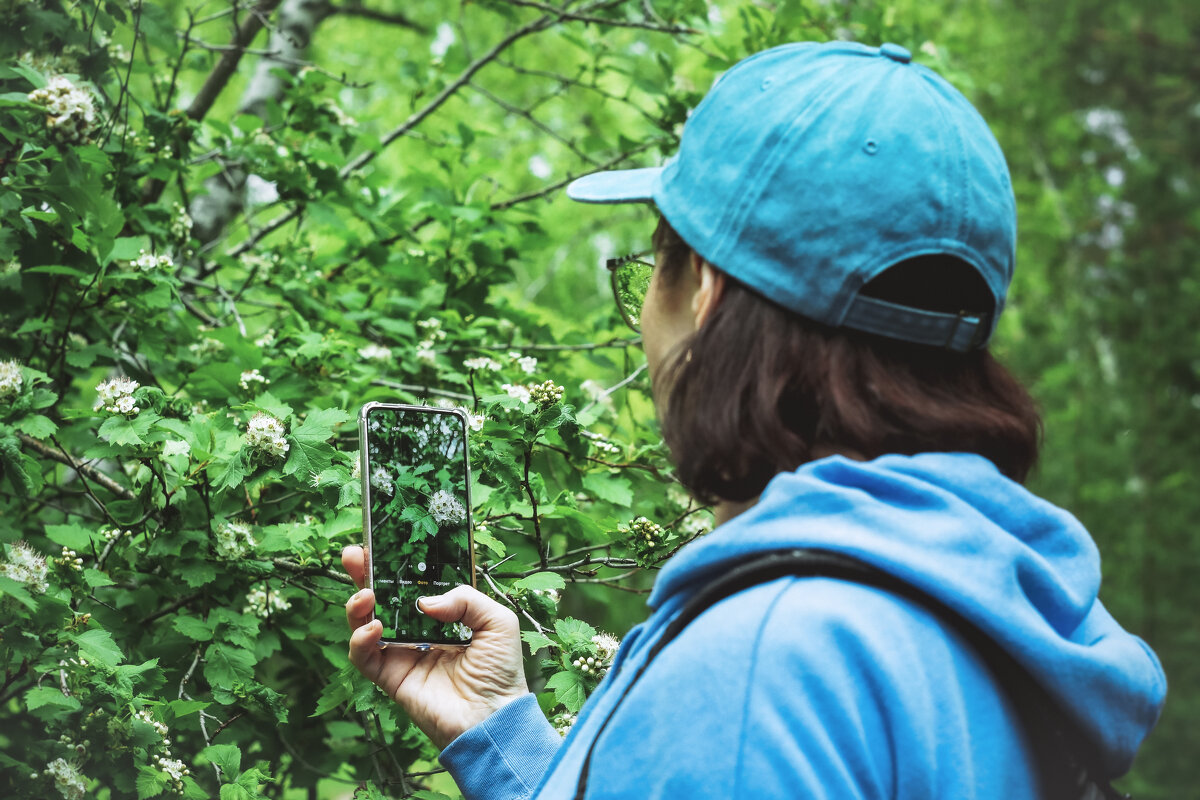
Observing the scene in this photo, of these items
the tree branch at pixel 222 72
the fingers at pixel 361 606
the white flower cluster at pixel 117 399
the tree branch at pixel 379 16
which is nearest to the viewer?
the fingers at pixel 361 606

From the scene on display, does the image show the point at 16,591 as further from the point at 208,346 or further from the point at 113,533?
the point at 208,346

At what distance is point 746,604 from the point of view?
3.24ft

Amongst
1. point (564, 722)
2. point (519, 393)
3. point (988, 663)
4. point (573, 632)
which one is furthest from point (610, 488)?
point (988, 663)

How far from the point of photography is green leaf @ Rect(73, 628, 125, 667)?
1.82 metres

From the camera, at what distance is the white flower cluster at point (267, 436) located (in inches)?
76.0

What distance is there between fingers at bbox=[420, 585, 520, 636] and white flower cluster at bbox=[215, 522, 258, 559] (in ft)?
2.12

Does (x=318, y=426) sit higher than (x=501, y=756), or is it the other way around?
(x=318, y=426)

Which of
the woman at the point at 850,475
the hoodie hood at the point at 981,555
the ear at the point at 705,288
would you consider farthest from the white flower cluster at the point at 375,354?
the hoodie hood at the point at 981,555

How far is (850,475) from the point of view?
1053 millimetres

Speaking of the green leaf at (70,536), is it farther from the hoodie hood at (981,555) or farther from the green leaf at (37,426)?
the hoodie hood at (981,555)

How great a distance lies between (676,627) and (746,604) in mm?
130

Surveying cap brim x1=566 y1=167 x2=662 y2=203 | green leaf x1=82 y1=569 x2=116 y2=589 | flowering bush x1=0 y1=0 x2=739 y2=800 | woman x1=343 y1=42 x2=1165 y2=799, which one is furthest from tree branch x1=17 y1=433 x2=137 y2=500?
woman x1=343 y1=42 x2=1165 y2=799

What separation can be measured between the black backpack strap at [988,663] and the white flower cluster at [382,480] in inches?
32.0

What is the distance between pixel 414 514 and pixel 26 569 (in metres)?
0.75
